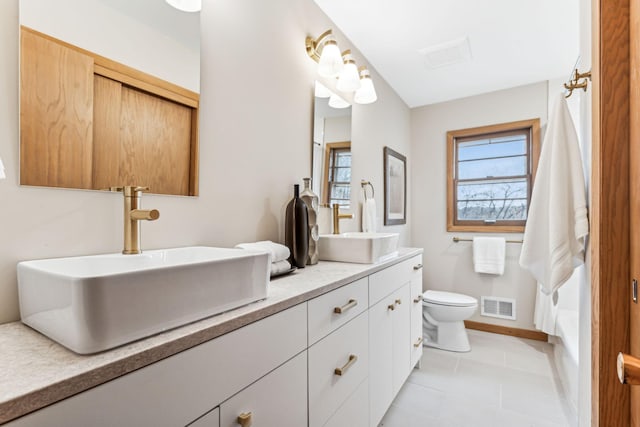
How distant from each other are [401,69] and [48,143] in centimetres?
256

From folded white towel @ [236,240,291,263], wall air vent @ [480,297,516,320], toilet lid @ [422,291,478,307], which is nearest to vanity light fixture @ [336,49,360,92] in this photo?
folded white towel @ [236,240,291,263]

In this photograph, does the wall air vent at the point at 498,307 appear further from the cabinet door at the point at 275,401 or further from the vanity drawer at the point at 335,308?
the cabinet door at the point at 275,401

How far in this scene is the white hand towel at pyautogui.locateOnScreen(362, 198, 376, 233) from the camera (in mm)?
2338

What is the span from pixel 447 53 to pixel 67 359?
2.78 metres

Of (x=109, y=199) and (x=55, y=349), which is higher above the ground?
(x=109, y=199)

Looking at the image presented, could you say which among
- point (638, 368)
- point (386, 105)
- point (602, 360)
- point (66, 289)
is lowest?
point (602, 360)

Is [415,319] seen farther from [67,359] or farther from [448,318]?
[67,359]

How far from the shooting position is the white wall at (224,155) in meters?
0.76

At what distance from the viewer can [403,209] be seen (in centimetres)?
326

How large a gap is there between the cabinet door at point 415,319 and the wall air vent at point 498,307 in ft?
4.03

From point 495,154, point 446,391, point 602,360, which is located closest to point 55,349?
point 602,360

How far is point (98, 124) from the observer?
90 cm

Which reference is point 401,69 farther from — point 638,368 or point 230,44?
point 638,368

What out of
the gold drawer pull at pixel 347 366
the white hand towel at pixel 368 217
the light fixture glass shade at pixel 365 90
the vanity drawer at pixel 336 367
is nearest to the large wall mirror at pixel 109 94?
the vanity drawer at pixel 336 367
